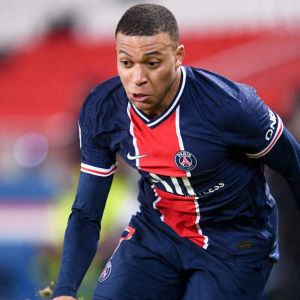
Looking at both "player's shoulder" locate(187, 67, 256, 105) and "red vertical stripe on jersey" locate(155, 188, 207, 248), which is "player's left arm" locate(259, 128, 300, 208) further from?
"red vertical stripe on jersey" locate(155, 188, 207, 248)

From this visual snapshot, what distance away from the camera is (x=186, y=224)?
3488mm

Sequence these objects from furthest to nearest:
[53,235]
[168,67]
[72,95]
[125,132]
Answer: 1. [72,95]
2. [53,235]
3. [125,132]
4. [168,67]

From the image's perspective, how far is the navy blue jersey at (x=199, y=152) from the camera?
3.26 metres

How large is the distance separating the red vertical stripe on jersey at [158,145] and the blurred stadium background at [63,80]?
2.23m

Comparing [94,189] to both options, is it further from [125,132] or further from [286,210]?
[286,210]

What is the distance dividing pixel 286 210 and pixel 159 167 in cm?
180

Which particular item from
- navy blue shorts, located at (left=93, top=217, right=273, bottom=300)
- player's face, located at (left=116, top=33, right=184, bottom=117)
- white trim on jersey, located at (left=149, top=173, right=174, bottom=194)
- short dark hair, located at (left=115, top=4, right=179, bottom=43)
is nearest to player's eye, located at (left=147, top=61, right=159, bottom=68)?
player's face, located at (left=116, top=33, right=184, bottom=117)

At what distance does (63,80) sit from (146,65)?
8445 mm

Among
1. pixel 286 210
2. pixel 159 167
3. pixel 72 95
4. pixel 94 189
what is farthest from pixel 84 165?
pixel 72 95

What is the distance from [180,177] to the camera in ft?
11.0

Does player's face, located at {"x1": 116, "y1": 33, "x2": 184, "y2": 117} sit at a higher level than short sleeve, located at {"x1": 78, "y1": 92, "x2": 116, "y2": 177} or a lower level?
higher

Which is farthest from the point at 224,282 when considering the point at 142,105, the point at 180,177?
the point at 142,105

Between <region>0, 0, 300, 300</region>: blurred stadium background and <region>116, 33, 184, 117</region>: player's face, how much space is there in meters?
2.38

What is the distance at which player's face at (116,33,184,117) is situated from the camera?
10.2 feet
